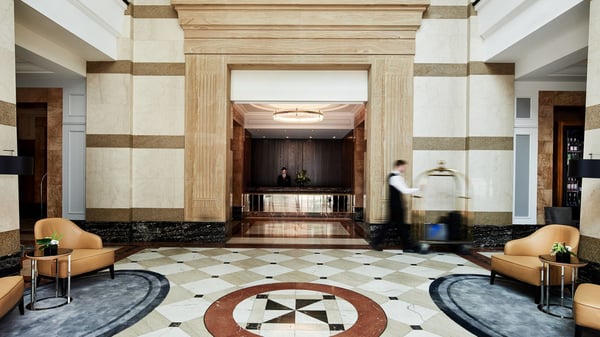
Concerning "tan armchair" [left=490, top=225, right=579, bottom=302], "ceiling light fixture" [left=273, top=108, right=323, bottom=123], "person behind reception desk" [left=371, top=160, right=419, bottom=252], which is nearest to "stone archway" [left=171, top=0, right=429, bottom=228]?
"person behind reception desk" [left=371, top=160, right=419, bottom=252]

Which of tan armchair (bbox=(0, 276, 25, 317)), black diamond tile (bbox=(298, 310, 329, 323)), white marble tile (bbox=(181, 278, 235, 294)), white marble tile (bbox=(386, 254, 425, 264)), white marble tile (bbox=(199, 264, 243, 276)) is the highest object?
tan armchair (bbox=(0, 276, 25, 317))

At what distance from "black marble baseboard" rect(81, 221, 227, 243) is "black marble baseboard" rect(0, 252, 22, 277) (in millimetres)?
2652

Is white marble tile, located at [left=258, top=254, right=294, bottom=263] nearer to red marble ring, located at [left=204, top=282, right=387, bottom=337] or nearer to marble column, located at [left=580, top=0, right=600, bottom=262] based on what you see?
red marble ring, located at [left=204, top=282, right=387, bottom=337]

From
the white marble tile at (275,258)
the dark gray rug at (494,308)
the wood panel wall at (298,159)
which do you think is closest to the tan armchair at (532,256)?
the dark gray rug at (494,308)

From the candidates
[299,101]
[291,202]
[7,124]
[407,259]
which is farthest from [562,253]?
[291,202]

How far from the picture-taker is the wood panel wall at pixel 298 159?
18.5 m

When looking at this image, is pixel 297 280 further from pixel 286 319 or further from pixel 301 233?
pixel 301 233

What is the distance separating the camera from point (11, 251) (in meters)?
4.29

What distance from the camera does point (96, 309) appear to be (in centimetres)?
367

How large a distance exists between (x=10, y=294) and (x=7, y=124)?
2306 mm

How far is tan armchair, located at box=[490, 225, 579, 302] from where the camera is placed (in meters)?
3.98

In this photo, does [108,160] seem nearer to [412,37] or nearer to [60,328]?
[60,328]

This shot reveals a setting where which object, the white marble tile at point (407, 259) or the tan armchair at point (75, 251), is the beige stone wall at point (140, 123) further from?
the white marble tile at point (407, 259)

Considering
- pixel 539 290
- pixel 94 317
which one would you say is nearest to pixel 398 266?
pixel 539 290
